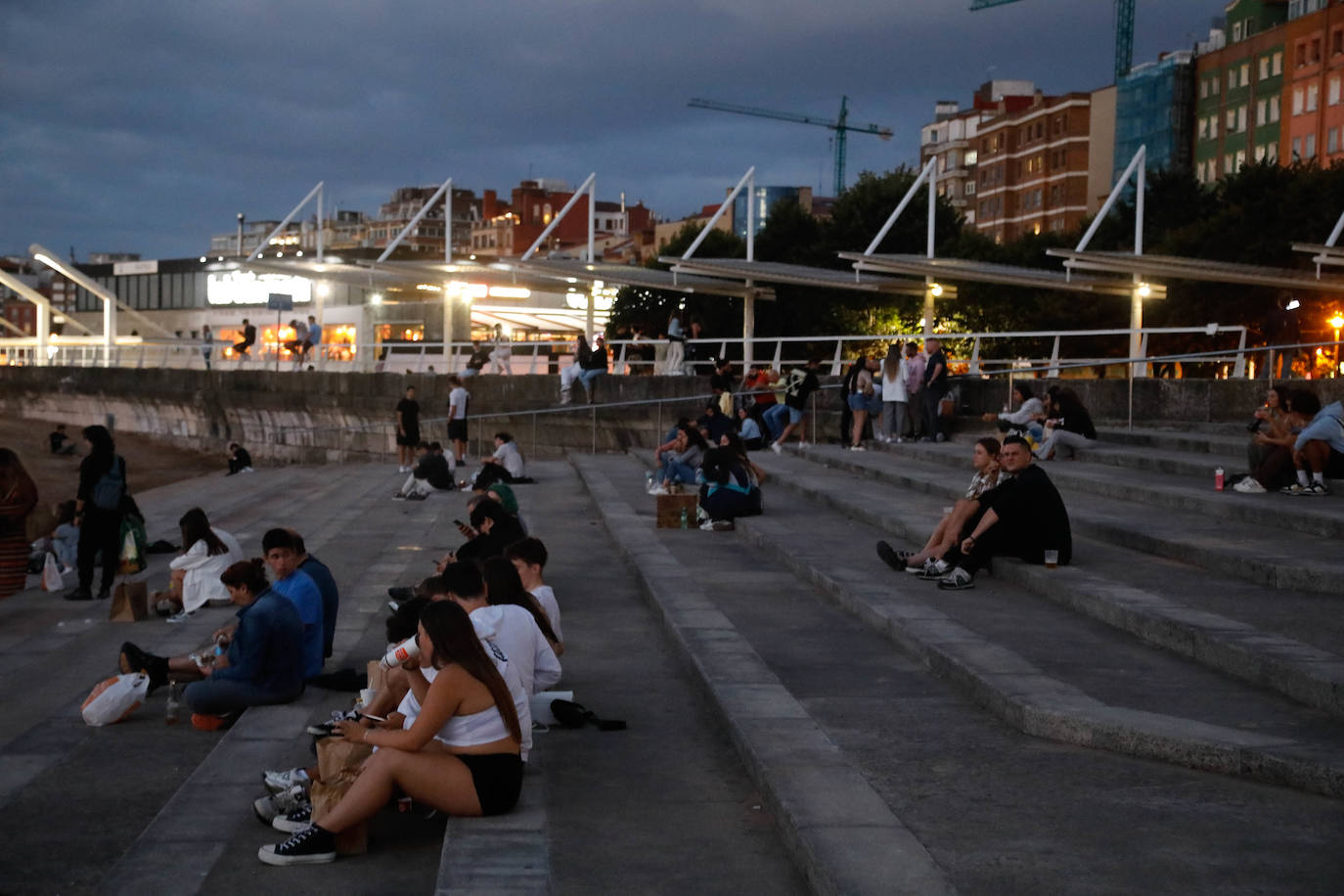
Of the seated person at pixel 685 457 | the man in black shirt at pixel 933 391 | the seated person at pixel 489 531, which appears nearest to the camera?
the seated person at pixel 489 531

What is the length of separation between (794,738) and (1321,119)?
6495 cm

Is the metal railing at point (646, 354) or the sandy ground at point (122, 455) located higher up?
the metal railing at point (646, 354)

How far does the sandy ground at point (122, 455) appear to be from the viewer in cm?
3516

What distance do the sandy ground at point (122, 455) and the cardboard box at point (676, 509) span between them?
2167 cm

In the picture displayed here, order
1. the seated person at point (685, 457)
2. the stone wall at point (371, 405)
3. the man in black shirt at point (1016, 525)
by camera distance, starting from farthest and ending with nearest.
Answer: the stone wall at point (371, 405) → the seated person at point (685, 457) → the man in black shirt at point (1016, 525)

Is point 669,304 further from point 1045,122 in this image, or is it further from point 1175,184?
point 1045,122

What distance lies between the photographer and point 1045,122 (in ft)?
280

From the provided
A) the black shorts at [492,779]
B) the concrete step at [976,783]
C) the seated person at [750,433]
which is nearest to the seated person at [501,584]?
the concrete step at [976,783]

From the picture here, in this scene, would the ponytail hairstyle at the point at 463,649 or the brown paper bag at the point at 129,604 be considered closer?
the ponytail hairstyle at the point at 463,649

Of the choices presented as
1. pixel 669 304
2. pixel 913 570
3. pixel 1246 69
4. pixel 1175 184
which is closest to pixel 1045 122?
pixel 1246 69

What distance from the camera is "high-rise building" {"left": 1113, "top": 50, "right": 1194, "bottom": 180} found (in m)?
73.0

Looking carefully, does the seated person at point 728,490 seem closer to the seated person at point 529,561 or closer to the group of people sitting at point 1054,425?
the group of people sitting at point 1054,425

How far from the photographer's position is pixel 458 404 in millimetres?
24625

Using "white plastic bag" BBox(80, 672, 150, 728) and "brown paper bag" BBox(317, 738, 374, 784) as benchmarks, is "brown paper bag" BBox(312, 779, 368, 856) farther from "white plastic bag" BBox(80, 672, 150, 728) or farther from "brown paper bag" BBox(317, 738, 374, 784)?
"white plastic bag" BBox(80, 672, 150, 728)
